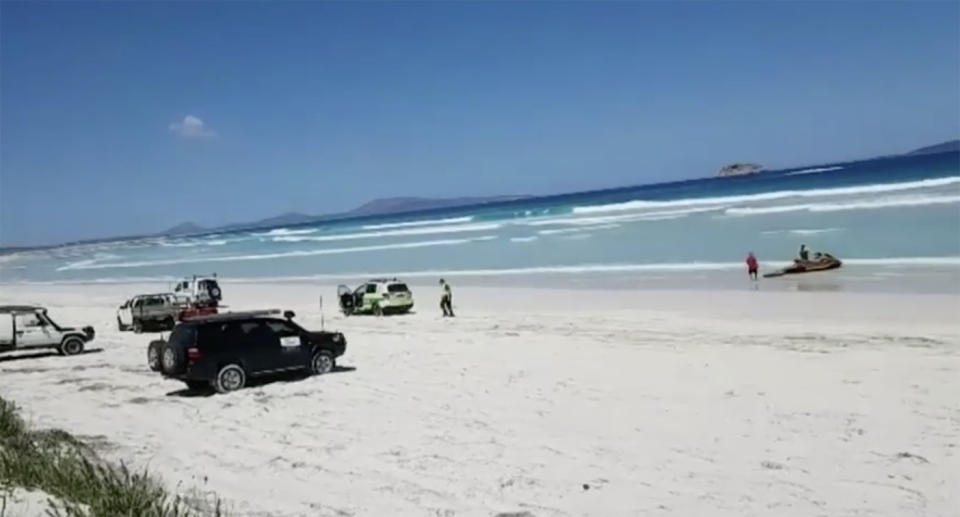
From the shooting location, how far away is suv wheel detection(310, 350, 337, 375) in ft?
51.2

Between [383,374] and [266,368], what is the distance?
86.0 inches

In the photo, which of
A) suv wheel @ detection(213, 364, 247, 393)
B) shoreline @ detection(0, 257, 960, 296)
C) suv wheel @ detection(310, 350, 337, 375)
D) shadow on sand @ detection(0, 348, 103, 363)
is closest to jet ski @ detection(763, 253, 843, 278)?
shoreline @ detection(0, 257, 960, 296)

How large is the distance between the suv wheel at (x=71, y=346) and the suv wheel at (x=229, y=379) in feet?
29.9

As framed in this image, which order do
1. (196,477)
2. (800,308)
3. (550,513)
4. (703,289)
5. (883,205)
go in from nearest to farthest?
1. (550,513)
2. (196,477)
3. (800,308)
4. (703,289)
5. (883,205)

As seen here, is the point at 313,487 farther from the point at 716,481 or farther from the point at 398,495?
the point at 716,481

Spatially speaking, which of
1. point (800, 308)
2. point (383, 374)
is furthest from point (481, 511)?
point (800, 308)

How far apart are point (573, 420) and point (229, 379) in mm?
6565

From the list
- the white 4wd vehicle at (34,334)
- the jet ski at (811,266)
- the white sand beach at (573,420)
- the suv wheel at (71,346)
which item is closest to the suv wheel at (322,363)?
the white sand beach at (573,420)

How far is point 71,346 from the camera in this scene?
21.0 meters

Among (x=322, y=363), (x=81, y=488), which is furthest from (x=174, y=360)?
(x=81, y=488)

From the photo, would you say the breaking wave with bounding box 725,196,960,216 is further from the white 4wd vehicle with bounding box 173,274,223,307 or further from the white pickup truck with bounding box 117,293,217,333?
the white pickup truck with bounding box 117,293,217,333

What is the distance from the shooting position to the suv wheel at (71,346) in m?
20.9

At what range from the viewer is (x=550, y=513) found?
7531mm

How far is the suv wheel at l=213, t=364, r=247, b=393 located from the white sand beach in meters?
0.37
